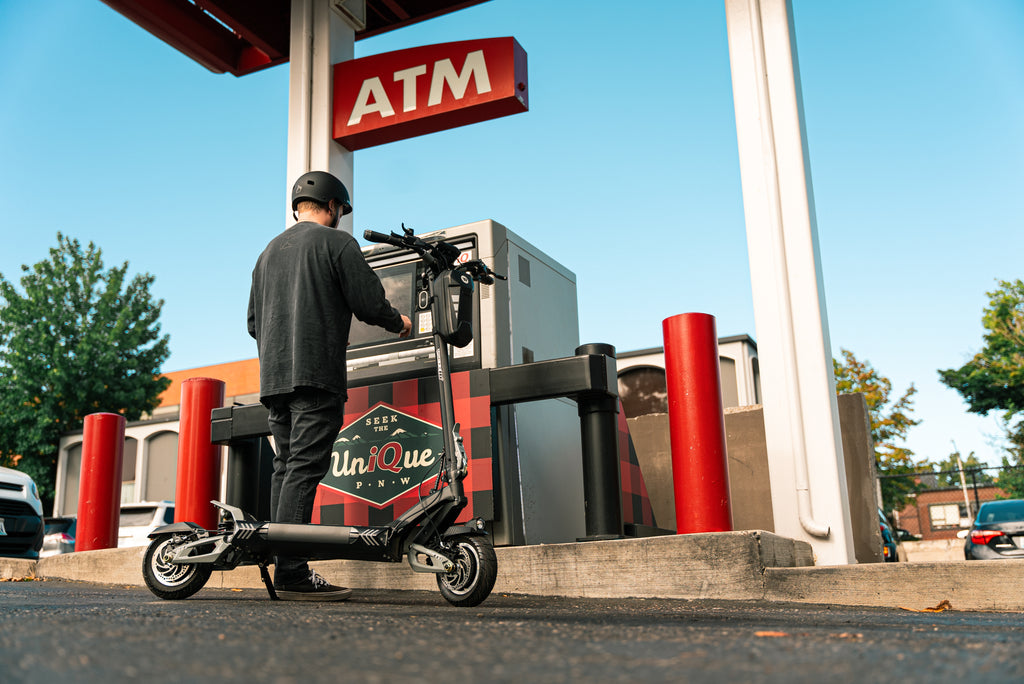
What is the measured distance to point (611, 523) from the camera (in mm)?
3852

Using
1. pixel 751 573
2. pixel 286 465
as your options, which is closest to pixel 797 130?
pixel 751 573

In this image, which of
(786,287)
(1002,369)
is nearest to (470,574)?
(786,287)

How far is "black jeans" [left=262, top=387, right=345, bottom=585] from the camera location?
3.24 meters

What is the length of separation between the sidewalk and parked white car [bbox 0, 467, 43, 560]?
475 centimetres

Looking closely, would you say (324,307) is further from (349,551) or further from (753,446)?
(753,446)

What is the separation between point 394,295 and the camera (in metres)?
4.89

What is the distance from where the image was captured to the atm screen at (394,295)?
4848 millimetres

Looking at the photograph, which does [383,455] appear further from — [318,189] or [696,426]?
[696,426]

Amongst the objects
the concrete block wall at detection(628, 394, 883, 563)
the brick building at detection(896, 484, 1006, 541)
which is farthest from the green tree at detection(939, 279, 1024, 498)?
the concrete block wall at detection(628, 394, 883, 563)

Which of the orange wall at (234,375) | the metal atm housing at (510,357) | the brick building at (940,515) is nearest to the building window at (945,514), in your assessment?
the brick building at (940,515)

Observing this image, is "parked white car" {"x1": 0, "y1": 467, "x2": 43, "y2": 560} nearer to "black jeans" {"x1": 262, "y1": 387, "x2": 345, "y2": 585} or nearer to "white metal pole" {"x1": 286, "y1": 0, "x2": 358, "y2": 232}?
"white metal pole" {"x1": 286, "y1": 0, "x2": 358, "y2": 232}

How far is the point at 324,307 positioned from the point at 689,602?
193cm

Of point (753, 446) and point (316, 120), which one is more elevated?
point (316, 120)

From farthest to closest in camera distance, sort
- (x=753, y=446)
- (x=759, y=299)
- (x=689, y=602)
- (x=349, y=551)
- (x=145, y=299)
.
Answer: (x=145, y=299), (x=753, y=446), (x=759, y=299), (x=689, y=602), (x=349, y=551)
